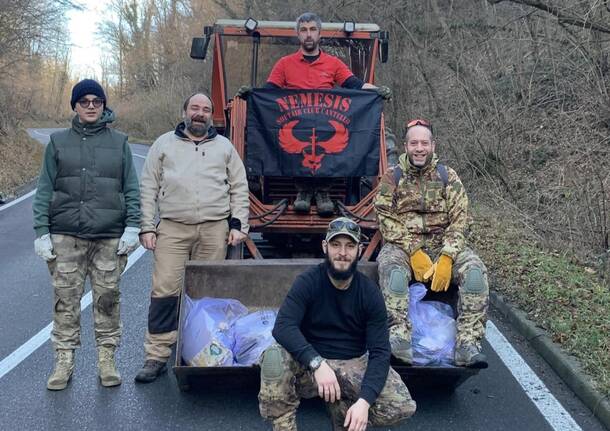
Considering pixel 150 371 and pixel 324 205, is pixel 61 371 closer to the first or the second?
pixel 150 371

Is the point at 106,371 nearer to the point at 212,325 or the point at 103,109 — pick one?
the point at 212,325

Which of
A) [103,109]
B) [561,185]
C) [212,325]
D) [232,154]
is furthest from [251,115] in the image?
[561,185]

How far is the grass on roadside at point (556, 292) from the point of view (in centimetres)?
528

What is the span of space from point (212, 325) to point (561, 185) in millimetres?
7013

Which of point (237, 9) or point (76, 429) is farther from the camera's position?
point (237, 9)

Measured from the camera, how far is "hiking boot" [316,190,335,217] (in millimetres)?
6699

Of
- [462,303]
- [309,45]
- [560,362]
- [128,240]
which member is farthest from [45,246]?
[560,362]

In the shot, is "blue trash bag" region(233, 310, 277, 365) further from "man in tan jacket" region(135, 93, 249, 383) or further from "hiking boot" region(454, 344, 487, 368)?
"hiking boot" region(454, 344, 487, 368)

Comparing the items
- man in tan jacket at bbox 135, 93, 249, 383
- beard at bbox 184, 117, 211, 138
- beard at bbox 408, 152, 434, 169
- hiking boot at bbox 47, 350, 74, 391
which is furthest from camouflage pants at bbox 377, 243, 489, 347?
hiking boot at bbox 47, 350, 74, 391

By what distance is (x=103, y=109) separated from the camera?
5.04 meters

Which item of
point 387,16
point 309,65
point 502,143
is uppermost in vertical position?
point 387,16

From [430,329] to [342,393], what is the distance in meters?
1.28

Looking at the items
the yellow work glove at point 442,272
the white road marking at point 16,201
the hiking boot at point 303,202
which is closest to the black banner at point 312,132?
→ the hiking boot at point 303,202

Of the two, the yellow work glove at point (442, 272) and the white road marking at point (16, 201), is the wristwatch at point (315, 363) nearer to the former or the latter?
the yellow work glove at point (442, 272)
